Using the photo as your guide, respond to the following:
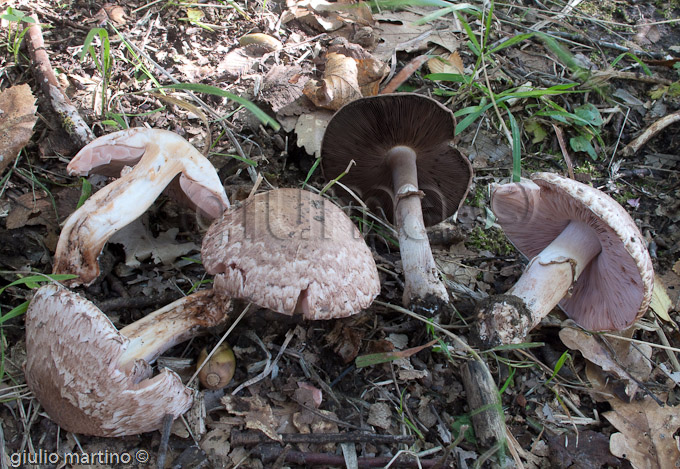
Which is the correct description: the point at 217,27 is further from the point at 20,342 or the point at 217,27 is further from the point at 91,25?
the point at 20,342

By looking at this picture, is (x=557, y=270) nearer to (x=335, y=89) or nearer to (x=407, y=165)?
(x=407, y=165)

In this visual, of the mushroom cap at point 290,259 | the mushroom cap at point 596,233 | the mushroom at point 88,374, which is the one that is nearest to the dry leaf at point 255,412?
the mushroom at point 88,374

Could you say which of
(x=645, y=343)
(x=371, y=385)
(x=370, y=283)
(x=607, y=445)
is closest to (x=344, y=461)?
(x=371, y=385)

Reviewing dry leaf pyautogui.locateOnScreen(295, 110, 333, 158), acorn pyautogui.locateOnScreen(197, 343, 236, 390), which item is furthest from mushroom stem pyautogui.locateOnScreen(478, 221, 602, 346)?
dry leaf pyautogui.locateOnScreen(295, 110, 333, 158)

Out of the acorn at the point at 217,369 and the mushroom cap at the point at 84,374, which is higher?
the mushroom cap at the point at 84,374

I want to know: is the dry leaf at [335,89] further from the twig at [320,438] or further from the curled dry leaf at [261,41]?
the twig at [320,438]
